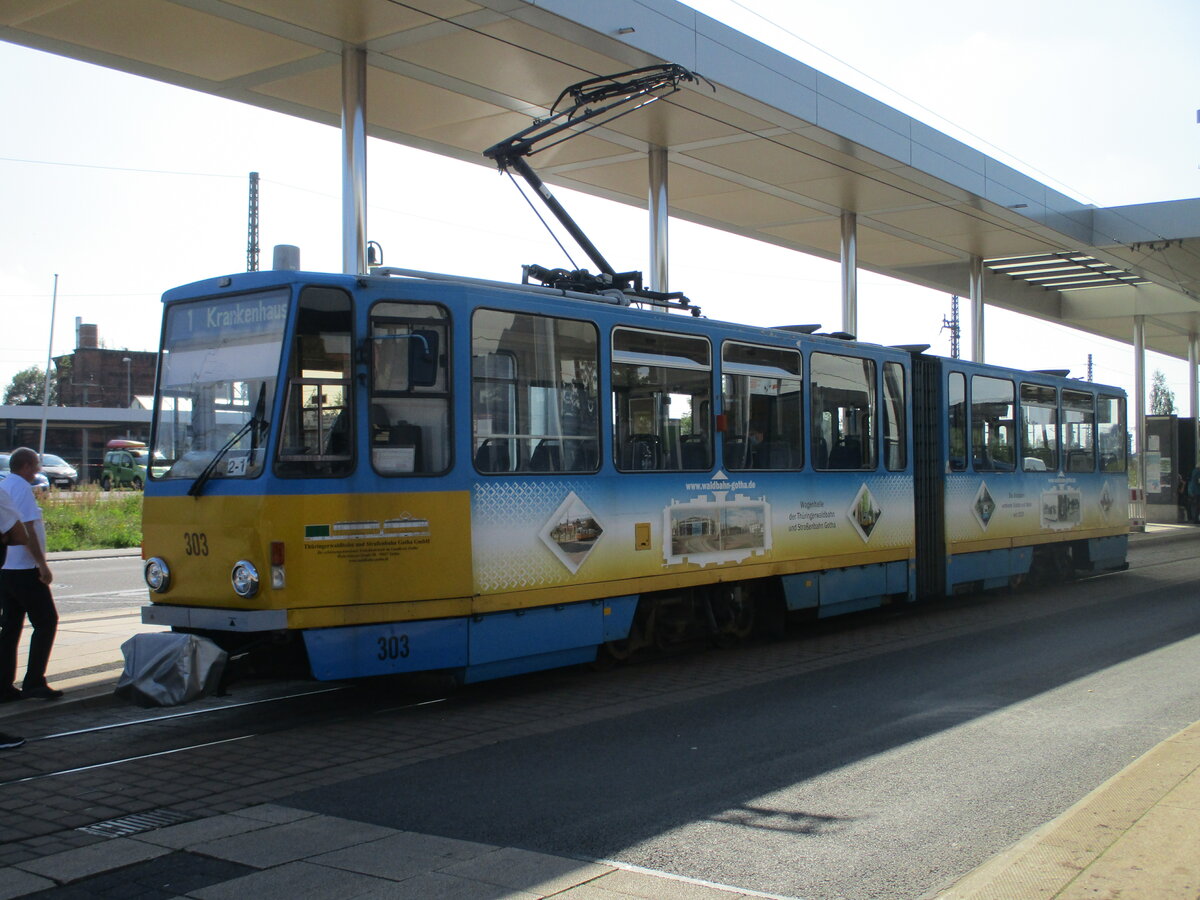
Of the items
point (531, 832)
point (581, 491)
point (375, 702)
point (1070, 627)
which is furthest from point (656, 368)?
point (1070, 627)

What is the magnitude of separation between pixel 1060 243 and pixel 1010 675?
15.9m

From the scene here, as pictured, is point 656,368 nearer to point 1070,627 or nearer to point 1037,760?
point 1037,760

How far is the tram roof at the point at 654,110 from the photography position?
40.8ft

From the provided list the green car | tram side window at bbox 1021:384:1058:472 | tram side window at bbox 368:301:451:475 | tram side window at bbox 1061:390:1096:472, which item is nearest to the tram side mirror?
tram side window at bbox 368:301:451:475

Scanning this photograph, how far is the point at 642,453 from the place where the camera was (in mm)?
10250

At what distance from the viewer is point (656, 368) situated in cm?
1045

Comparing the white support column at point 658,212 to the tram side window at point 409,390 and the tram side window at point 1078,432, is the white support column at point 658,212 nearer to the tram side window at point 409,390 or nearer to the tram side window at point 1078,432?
the tram side window at point 1078,432

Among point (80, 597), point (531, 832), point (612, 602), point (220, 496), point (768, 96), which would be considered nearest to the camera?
point (531, 832)

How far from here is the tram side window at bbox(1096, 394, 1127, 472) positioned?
20.0m

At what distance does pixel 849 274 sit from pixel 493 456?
44.4 ft

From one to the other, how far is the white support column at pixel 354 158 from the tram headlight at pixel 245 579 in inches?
222

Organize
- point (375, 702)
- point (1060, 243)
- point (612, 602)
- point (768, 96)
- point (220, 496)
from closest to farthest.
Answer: point (220, 496), point (375, 702), point (612, 602), point (768, 96), point (1060, 243)

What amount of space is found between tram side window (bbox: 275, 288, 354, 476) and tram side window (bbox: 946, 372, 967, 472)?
373 inches

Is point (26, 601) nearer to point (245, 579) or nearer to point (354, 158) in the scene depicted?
point (245, 579)
